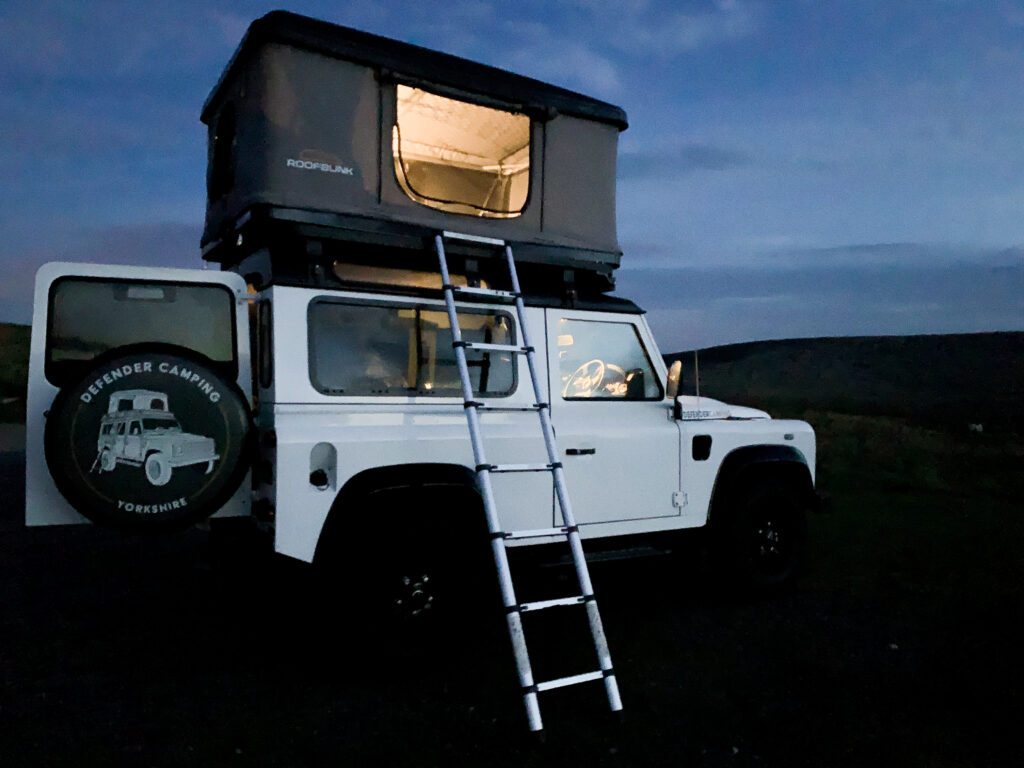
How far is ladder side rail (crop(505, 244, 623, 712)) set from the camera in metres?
3.55

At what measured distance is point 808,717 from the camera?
3607 millimetres

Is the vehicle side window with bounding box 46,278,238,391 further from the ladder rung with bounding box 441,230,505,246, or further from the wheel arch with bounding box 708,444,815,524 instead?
the wheel arch with bounding box 708,444,815,524

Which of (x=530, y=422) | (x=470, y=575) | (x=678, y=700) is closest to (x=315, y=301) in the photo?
(x=530, y=422)

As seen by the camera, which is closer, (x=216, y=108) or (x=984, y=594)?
(x=216, y=108)

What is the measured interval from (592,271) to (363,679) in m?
2.83

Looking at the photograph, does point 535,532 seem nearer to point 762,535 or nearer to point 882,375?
point 762,535

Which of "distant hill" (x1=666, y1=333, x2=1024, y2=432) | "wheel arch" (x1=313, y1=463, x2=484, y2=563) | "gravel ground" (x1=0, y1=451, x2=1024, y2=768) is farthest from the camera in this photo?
"distant hill" (x1=666, y1=333, x2=1024, y2=432)

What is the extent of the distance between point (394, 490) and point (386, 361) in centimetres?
78

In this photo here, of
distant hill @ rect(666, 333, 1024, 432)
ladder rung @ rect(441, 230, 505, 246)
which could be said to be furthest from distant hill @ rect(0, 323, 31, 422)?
distant hill @ rect(666, 333, 1024, 432)

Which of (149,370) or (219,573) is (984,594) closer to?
(219,573)

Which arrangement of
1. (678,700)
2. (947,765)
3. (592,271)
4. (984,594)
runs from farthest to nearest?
(984,594) → (592,271) → (678,700) → (947,765)

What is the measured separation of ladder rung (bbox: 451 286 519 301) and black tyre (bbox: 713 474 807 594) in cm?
213

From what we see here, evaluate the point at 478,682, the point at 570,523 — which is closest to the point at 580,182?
the point at 570,523

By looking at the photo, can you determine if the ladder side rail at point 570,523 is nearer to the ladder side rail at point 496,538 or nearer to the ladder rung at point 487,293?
the ladder rung at point 487,293
